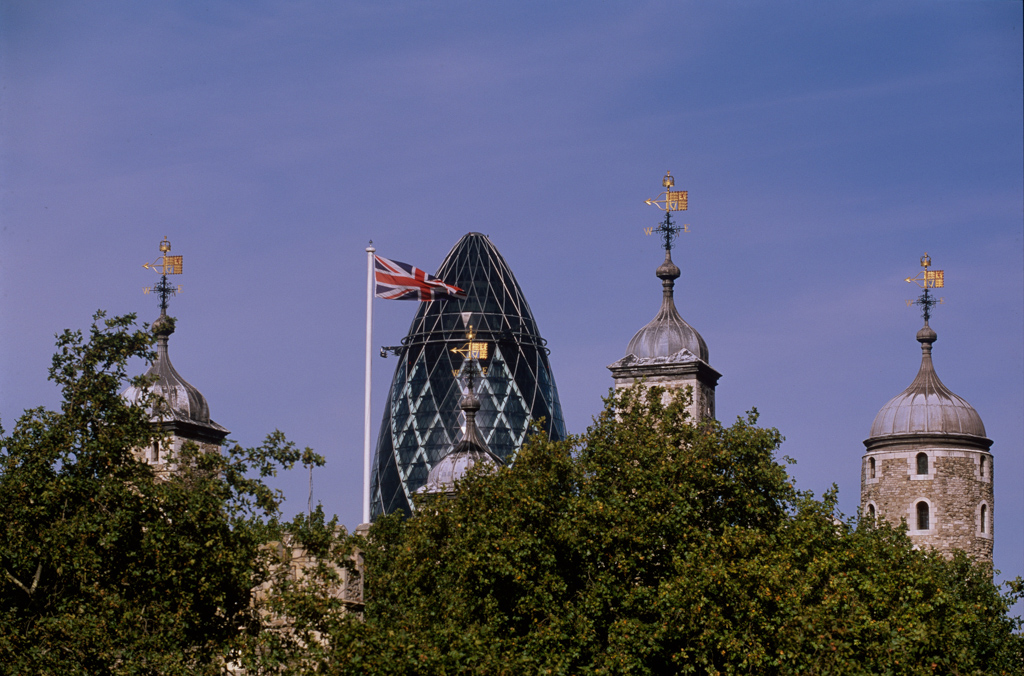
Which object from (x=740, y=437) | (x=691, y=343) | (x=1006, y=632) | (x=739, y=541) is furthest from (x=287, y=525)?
(x=691, y=343)

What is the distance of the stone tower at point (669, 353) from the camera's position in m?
82.1

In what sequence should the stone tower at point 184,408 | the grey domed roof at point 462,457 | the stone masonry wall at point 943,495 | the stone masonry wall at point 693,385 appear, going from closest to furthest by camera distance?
the stone masonry wall at point 693,385 < the stone masonry wall at point 943,495 < the grey domed roof at point 462,457 < the stone tower at point 184,408

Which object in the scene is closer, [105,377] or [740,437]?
[105,377]

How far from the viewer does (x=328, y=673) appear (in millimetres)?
40781

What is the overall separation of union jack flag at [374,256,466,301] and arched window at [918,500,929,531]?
38.3 m

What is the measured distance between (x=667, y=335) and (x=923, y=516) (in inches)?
711

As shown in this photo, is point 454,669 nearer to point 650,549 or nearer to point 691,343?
point 650,549

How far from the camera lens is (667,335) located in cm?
8362

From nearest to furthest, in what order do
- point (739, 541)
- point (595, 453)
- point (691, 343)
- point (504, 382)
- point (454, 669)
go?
point (454, 669), point (739, 541), point (595, 453), point (691, 343), point (504, 382)

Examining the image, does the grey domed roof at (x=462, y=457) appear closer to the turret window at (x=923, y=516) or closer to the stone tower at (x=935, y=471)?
the stone tower at (x=935, y=471)

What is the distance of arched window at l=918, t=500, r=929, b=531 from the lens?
91.6 metres

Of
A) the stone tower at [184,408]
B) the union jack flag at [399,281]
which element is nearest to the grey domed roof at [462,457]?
the stone tower at [184,408]

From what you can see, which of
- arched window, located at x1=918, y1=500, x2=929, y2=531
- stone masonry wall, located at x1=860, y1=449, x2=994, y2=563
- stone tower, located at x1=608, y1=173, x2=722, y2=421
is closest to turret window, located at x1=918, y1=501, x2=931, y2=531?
arched window, located at x1=918, y1=500, x2=929, y2=531

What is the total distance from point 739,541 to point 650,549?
2.30 m
